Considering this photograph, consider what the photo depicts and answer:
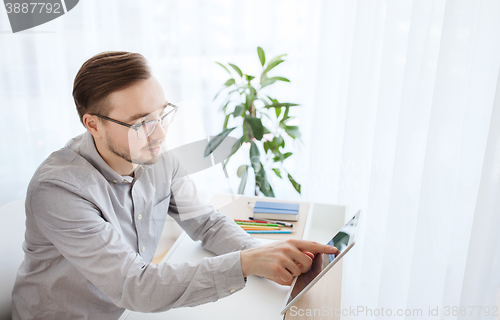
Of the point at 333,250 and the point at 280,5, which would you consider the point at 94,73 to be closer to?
the point at 333,250

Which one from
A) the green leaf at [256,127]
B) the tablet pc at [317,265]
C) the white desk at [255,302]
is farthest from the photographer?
the green leaf at [256,127]

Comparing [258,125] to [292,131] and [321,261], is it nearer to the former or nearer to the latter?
[292,131]

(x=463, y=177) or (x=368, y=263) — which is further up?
(x=463, y=177)

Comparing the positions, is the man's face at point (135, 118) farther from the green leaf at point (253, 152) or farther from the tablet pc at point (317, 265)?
the green leaf at point (253, 152)

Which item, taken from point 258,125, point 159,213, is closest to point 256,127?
point 258,125

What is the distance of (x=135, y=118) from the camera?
0.87 metres

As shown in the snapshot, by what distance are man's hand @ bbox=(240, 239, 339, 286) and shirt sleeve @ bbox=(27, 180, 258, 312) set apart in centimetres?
3

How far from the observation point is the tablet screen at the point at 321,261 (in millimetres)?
700

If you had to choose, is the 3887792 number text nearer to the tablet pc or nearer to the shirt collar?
the shirt collar

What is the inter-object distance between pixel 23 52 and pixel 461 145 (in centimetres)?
173

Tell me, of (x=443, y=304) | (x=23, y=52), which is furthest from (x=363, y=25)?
(x=23, y=52)

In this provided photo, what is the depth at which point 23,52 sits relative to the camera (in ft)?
5.21

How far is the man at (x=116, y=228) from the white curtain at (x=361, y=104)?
0.20 m

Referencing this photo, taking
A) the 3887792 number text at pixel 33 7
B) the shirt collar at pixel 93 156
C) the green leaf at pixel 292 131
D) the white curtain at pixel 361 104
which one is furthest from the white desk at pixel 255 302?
the 3887792 number text at pixel 33 7
